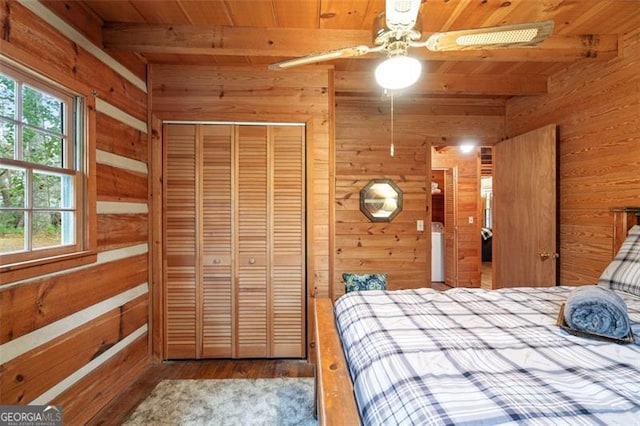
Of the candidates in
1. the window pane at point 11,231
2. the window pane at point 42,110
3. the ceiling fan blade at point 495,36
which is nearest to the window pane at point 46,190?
the window pane at point 11,231

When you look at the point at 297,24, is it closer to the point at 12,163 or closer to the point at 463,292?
the point at 12,163

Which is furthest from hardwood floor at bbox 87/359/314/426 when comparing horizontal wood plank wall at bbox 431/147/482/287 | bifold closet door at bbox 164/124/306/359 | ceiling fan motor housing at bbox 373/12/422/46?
horizontal wood plank wall at bbox 431/147/482/287

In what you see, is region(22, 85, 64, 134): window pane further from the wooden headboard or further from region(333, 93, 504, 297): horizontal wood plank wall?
the wooden headboard

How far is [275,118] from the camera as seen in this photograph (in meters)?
2.60

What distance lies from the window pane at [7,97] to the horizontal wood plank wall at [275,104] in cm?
114

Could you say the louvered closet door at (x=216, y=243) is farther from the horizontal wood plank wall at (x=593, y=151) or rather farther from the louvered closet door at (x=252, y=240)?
the horizontal wood plank wall at (x=593, y=151)

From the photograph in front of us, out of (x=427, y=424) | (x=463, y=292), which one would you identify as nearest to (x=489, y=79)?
(x=463, y=292)

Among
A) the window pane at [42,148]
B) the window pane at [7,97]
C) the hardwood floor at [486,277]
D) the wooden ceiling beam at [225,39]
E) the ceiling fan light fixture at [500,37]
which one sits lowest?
the hardwood floor at [486,277]

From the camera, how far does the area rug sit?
73.2 inches

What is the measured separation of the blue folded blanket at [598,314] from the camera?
115 cm

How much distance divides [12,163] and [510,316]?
249 centimetres

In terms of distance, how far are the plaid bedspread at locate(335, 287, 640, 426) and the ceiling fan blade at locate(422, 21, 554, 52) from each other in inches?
50.2

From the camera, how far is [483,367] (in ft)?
3.15

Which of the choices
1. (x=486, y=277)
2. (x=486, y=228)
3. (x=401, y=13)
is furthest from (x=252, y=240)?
(x=486, y=228)
